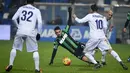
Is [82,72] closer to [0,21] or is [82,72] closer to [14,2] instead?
[0,21]

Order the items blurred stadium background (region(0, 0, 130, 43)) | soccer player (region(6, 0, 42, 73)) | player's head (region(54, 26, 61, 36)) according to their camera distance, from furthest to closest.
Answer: blurred stadium background (region(0, 0, 130, 43))
player's head (region(54, 26, 61, 36))
soccer player (region(6, 0, 42, 73))

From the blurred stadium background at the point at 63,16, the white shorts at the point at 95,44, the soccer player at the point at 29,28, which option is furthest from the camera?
the blurred stadium background at the point at 63,16

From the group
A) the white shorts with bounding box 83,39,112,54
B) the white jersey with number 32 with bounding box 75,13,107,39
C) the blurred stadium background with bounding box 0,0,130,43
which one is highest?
the white jersey with number 32 with bounding box 75,13,107,39

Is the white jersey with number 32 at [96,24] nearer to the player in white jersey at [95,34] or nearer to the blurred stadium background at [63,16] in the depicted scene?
the player in white jersey at [95,34]

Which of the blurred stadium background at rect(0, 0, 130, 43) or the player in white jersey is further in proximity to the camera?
the blurred stadium background at rect(0, 0, 130, 43)

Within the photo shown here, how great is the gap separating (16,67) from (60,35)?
1.94 meters

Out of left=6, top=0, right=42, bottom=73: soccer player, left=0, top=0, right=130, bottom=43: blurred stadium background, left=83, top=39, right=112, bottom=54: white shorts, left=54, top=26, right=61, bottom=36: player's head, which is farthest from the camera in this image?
left=0, top=0, right=130, bottom=43: blurred stadium background

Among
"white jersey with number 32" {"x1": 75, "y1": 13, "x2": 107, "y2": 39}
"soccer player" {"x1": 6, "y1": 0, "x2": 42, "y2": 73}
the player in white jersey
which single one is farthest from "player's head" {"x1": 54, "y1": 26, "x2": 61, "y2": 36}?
"soccer player" {"x1": 6, "y1": 0, "x2": 42, "y2": 73}

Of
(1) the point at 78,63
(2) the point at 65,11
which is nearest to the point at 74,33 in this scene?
(2) the point at 65,11

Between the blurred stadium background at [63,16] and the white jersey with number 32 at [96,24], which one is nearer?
the white jersey with number 32 at [96,24]

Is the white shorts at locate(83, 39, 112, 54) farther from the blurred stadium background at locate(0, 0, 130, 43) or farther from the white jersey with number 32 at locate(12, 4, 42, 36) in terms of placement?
the blurred stadium background at locate(0, 0, 130, 43)

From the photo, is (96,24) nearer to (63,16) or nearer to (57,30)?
(57,30)

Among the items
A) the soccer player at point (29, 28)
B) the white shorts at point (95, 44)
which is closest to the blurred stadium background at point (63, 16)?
the white shorts at point (95, 44)

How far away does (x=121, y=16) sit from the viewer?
28.0 meters
